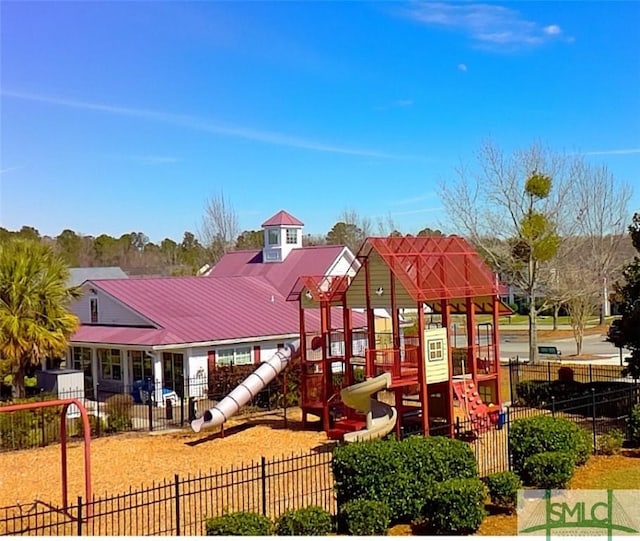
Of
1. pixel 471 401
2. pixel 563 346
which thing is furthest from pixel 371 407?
pixel 563 346

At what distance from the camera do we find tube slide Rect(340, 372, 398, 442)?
17781 millimetres

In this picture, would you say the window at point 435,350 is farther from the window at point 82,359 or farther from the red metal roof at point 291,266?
the window at point 82,359

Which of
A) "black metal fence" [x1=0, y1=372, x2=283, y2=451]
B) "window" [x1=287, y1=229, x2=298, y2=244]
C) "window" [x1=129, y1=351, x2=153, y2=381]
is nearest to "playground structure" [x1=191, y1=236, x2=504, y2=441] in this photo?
"black metal fence" [x1=0, y1=372, x2=283, y2=451]

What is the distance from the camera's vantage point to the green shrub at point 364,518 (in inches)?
437

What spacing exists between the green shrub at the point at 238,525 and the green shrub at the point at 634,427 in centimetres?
1054

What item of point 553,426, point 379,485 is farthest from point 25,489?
point 553,426

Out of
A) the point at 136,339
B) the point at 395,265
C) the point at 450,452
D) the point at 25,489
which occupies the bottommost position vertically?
the point at 25,489

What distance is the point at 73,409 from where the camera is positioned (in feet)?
78.1

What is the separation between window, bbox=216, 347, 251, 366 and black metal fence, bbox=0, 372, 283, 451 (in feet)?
4.16

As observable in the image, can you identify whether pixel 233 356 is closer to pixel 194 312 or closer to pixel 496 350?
pixel 194 312

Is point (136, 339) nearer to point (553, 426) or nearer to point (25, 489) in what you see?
point (25, 489)

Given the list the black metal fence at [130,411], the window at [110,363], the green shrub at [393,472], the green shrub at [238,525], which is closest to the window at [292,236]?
the window at [110,363]

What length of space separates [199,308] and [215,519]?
20.0 metres

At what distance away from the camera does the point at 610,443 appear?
16812 mm
